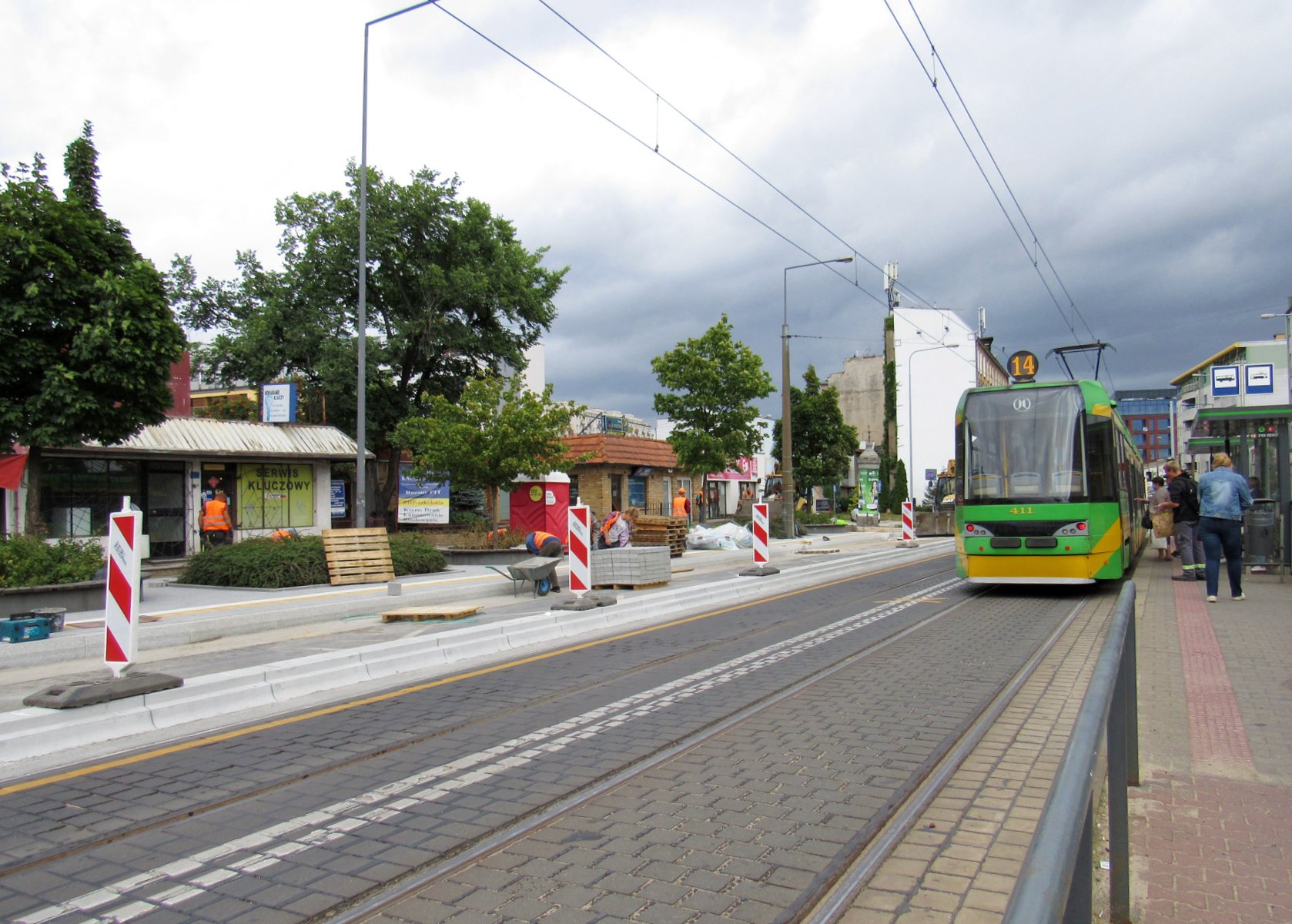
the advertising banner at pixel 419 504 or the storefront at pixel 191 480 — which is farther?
the advertising banner at pixel 419 504

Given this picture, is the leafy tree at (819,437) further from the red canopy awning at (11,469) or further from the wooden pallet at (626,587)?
the red canopy awning at (11,469)

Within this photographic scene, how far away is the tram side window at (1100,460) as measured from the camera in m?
13.1

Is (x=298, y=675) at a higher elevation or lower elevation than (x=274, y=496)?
lower

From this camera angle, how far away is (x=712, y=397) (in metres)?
32.7

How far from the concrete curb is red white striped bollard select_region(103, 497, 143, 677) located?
485 millimetres

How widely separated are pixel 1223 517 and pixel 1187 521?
11.7 feet

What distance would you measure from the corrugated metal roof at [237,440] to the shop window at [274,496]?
0.73 metres

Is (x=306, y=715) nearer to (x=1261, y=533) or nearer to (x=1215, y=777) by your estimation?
(x=1215, y=777)

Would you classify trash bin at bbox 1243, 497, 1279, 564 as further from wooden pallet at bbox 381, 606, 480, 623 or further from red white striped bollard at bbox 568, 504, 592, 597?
wooden pallet at bbox 381, 606, 480, 623

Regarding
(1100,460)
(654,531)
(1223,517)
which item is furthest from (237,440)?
(1223,517)

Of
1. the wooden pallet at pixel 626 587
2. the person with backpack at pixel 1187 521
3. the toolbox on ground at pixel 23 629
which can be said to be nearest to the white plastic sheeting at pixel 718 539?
the wooden pallet at pixel 626 587

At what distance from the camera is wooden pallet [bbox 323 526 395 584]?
1619 cm

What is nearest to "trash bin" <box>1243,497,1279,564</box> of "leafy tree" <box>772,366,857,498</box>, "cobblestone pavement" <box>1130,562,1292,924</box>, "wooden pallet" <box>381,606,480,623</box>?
"cobblestone pavement" <box>1130,562,1292,924</box>

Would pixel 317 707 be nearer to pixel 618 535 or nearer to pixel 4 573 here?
pixel 4 573
